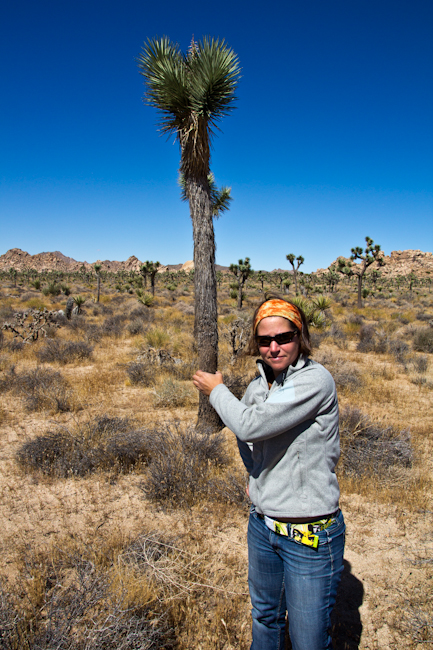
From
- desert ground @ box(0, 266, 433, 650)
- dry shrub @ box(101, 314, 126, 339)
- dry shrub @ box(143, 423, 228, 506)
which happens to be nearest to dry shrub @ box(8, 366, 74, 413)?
desert ground @ box(0, 266, 433, 650)

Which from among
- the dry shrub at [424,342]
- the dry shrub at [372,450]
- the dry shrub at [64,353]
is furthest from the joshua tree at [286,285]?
the dry shrub at [372,450]

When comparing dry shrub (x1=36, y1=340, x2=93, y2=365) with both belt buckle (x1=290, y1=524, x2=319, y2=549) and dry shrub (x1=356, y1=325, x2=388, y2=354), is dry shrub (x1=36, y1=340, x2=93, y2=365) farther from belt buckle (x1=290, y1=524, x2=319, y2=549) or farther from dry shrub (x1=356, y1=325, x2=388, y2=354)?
dry shrub (x1=356, y1=325, x2=388, y2=354)

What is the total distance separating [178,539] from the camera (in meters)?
2.85

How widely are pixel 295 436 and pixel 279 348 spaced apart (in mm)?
374

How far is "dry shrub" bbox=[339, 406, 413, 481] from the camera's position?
12.8ft

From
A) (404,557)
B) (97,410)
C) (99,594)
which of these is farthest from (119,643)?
(97,410)

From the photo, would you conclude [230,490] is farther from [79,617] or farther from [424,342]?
[424,342]

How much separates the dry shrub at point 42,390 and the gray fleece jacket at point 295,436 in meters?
5.28

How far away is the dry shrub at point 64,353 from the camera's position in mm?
A: 8781

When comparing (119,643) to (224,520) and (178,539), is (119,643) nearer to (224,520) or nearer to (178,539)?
(178,539)

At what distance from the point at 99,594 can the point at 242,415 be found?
172 cm

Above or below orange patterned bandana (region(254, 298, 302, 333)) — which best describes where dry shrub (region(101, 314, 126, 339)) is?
below

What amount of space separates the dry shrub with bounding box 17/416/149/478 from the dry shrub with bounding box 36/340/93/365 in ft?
15.6

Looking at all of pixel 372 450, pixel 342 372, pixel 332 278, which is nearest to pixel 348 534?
pixel 372 450
